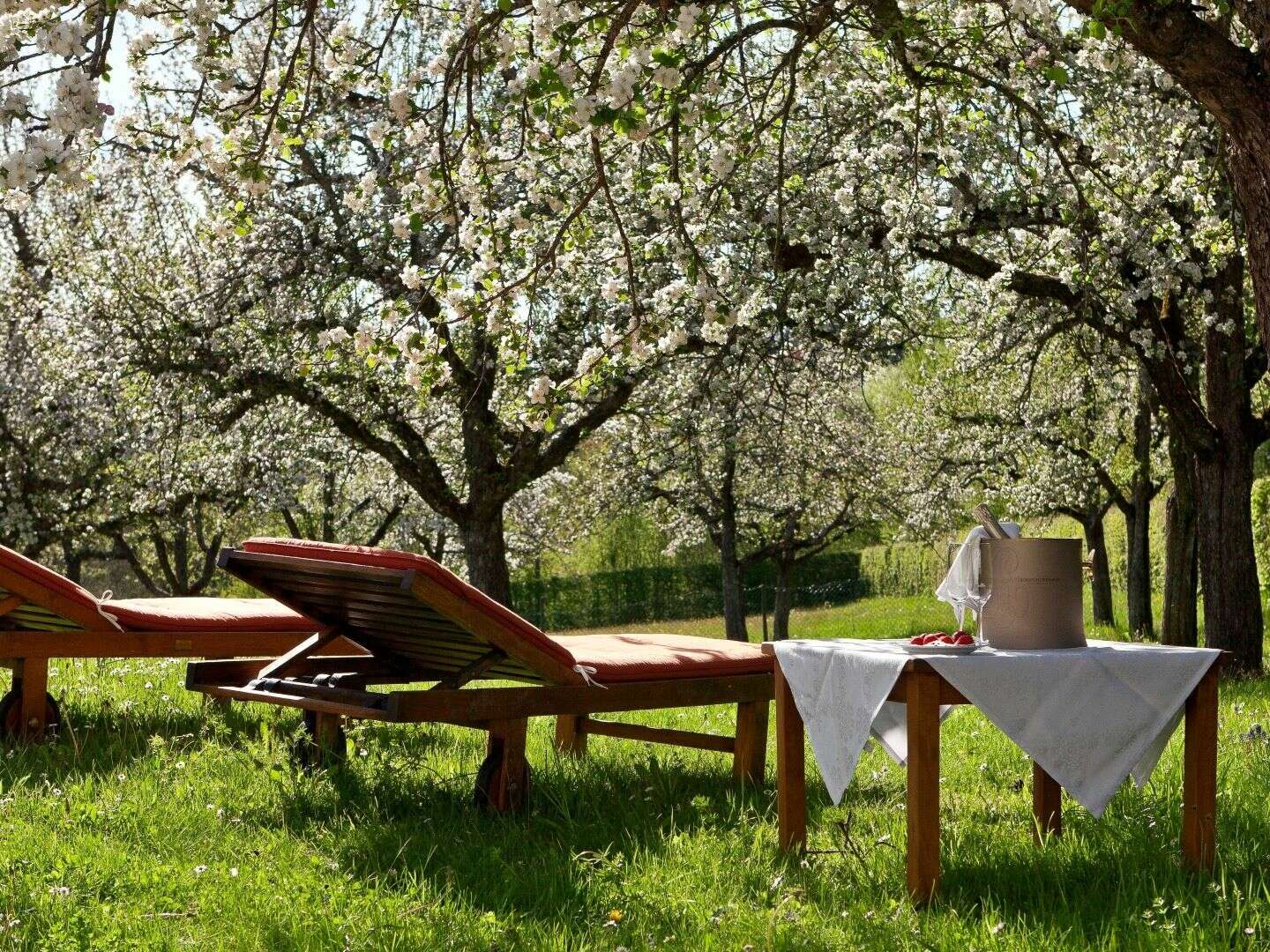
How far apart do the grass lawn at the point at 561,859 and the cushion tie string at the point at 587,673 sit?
0.42m

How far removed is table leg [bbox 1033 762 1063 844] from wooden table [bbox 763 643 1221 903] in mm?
642

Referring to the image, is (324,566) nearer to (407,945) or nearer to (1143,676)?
(407,945)

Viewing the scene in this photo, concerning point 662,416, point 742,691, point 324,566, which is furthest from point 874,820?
point 662,416

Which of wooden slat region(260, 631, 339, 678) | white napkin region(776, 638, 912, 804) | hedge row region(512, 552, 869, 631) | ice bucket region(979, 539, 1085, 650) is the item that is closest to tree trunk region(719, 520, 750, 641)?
hedge row region(512, 552, 869, 631)

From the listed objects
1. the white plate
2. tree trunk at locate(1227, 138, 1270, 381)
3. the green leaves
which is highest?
the green leaves

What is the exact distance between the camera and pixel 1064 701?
352cm

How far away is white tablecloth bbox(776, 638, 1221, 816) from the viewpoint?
11.4ft

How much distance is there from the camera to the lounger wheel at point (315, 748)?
205 inches

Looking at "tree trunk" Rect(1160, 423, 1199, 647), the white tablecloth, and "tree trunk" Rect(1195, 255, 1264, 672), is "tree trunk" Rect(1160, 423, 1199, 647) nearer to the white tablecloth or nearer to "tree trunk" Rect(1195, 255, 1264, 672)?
"tree trunk" Rect(1195, 255, 1264, 672)

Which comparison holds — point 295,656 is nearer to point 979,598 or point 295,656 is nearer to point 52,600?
point 52,600

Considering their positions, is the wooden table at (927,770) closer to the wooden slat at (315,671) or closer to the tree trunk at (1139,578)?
the wooden slat at (315,671)

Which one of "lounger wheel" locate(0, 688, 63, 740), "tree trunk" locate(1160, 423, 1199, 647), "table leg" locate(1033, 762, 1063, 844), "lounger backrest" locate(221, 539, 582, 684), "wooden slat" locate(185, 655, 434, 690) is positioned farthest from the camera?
"tree trunk" locate(1160, 423, 1199, 647)

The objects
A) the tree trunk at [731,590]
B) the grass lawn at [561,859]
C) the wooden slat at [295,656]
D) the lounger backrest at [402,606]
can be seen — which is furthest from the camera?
the tree trunk at [731,590]

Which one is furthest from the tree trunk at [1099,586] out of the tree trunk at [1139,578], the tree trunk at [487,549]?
the tree trunk at [487,549]
